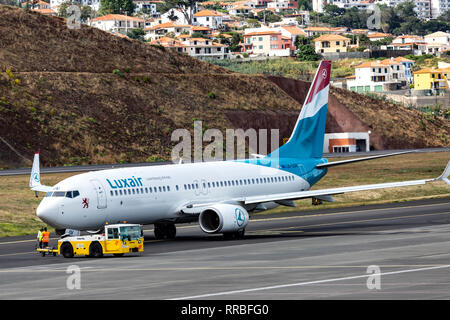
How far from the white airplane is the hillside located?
2594 inches

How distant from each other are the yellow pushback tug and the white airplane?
6.82 feet

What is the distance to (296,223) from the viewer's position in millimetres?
58250

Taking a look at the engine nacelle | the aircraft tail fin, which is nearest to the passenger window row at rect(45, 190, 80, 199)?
the engine nacelle

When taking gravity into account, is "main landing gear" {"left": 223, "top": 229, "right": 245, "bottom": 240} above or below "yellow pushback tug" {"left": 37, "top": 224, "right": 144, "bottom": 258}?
below

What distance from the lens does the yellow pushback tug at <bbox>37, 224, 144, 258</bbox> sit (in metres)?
41.5

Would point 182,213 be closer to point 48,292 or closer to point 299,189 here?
point 299,189

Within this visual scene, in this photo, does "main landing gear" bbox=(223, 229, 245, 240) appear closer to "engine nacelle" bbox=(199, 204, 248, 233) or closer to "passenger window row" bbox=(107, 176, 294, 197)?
"engine nacelle" bbox=(199, 204, 248, 233)

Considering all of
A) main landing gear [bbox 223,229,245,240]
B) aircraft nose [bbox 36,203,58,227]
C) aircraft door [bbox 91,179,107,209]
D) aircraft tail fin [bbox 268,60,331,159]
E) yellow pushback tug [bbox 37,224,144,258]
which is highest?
aircraft tail fin [bbox 268,60,331,159]

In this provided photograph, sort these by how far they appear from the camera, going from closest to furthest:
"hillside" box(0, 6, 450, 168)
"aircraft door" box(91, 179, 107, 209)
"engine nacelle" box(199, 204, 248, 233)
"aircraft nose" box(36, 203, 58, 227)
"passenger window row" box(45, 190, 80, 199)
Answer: "aircraft nose" box(36, 203, 58, 227)
"passenger window row" box(45, 190, 80, 199)
"aircraft door" box(91, 179, 107, 209)
"engine nacelle" box(199, 204, 248, 233)
"hillside" box(0, 6, 450, 168)

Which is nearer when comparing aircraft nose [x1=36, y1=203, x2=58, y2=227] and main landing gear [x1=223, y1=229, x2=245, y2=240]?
aircraft nose [x1=36, y1=203, x2=58, y2=227]

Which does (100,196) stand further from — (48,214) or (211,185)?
(211,185)

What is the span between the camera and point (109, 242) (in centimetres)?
4153

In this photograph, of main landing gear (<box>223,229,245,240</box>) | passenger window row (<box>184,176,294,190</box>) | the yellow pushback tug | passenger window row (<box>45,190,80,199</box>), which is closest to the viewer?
the yellow pushback tug
